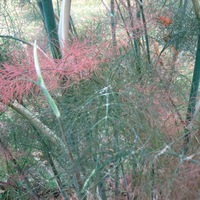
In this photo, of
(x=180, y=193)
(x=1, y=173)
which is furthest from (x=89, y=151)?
(x=1, y=173)

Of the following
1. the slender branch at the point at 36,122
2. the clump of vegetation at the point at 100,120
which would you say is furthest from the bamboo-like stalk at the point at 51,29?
the slender branch at the point at 36,122

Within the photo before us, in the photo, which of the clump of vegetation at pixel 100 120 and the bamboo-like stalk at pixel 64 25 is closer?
the clump of vegetation at pixel 100 120

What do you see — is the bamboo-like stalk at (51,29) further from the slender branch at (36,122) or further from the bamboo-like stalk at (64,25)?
the slender branch at (36,122)

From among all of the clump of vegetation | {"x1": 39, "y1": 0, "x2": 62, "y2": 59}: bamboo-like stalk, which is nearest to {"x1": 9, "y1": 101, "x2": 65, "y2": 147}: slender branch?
the clump of vegetation

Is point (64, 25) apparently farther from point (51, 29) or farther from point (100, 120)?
point (100, 120)

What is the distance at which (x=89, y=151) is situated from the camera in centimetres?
80

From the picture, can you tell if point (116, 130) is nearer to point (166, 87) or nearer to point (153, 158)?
point (153, 158)

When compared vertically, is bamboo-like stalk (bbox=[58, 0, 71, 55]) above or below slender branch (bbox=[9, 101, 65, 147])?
above

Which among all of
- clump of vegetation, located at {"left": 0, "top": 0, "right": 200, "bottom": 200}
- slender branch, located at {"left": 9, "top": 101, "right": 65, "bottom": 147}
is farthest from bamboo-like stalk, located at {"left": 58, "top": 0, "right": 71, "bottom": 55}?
slender branch, located at {"left": 9, "top": 101, "right": 65, "bottom": 147}

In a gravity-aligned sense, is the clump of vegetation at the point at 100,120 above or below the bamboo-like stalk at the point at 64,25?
below

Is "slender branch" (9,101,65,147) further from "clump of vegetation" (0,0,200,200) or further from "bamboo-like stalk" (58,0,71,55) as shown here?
"bamboo-like stalk" (58,0,71,55)

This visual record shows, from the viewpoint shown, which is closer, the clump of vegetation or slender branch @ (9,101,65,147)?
the clump of vegetation

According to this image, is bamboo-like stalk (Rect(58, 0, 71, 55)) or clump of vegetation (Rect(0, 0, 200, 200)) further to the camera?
bamboo-like stalk (Rect(58, 0, 71, 55))

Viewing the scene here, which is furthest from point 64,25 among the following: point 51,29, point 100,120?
point 100,120
